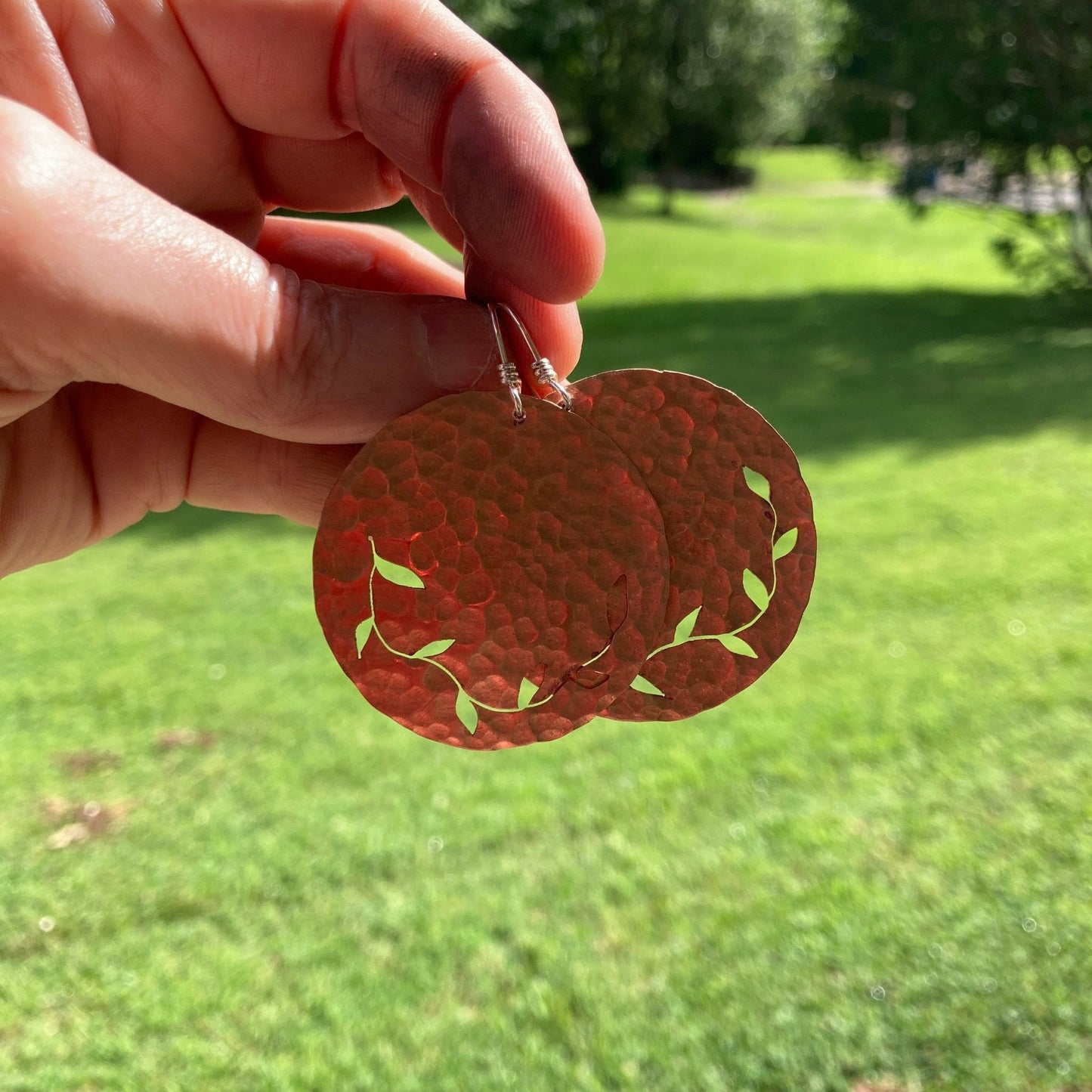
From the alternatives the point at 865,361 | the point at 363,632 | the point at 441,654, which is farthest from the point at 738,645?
the point at 865,361

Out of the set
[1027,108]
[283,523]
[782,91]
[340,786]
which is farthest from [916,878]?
[782,91]

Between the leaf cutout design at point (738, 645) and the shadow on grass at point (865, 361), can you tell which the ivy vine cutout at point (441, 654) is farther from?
the shadow on grass at point (865, 361)

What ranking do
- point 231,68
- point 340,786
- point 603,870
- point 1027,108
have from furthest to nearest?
point 1027,108
point 340,786
point 603,870
point 231,68

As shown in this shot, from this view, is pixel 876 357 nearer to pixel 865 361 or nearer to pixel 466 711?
pixel 865 361

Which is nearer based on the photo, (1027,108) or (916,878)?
(916,878)

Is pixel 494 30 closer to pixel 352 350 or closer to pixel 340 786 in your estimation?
pixel 340 786

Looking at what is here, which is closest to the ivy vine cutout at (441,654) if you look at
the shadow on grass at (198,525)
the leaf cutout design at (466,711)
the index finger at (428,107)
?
the leaf cutout design at (466,711)
